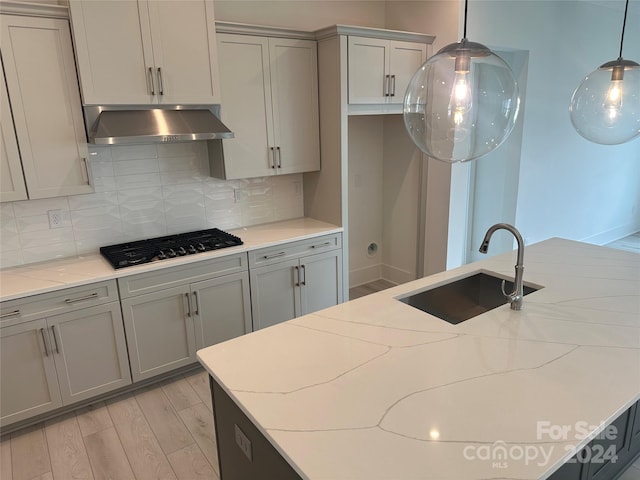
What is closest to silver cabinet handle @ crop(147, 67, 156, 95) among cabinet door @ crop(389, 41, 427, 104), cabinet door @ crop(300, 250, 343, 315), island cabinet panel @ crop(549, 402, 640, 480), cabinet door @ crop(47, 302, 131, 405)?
cabinet door @ crop(47, 302, 131, 405)

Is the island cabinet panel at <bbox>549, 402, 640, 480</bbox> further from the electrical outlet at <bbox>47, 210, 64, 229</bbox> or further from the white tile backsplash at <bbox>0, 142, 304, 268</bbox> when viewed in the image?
the electrical outlet at <bbox>47, 210, 64, 229</bbox>

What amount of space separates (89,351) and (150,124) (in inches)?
56.7

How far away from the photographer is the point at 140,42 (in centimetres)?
265

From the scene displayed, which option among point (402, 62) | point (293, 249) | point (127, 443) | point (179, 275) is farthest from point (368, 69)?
point (127, 443)

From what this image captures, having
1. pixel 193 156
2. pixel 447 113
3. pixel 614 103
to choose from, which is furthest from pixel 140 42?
pixel 614 103

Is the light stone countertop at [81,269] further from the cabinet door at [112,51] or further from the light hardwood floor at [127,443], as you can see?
the cabinet door at [112,51]

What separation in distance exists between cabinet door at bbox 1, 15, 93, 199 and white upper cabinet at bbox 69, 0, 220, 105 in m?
0.11

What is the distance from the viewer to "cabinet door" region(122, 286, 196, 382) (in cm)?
278

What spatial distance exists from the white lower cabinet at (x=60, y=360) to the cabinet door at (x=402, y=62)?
2.71 meters

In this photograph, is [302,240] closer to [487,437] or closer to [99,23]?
[99,23]

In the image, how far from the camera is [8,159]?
96.5 inches

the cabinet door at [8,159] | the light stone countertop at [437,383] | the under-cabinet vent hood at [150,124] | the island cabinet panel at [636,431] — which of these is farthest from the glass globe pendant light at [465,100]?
the cabinet door at [8,159]

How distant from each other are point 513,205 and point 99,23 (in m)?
4.05

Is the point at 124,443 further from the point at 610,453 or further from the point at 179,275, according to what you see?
the point at 610,453
